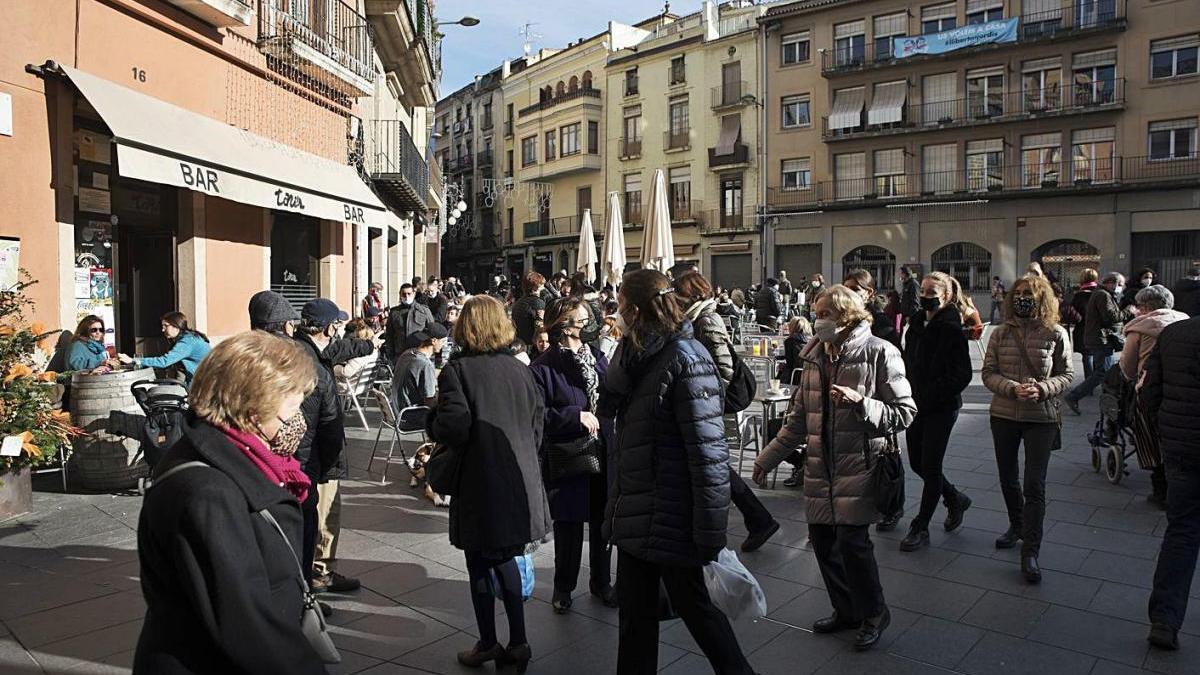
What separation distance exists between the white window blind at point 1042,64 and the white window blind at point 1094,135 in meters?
2.65

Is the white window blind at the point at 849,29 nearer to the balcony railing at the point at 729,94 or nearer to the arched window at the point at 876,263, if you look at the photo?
the balcony railing at the point at 729,94

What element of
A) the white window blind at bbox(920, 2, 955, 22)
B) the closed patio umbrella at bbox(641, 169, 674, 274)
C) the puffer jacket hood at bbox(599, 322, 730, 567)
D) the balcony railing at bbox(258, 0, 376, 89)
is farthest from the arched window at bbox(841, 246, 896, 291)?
the puffer jacket hood at bbox(599, 322, 730, 567)

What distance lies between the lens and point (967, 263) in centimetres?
3388

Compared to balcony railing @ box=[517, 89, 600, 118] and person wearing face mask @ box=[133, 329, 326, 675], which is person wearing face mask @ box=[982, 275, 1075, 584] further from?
balcony railing @ box=[517, 89, 600, 118]

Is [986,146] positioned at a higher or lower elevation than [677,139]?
lower

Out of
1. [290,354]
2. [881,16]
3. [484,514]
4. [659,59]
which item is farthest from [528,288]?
[659,59]

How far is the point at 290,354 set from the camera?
86.0 inches

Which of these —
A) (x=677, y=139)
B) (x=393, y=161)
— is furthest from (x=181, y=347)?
(x=677, y=139)

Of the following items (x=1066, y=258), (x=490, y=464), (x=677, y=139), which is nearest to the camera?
(x=490, y=464)

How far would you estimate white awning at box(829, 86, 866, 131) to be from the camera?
35875mm

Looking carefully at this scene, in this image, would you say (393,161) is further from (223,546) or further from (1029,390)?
(223,546)

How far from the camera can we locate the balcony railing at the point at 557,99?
46344 millimetres

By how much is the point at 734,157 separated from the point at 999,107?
11.5m

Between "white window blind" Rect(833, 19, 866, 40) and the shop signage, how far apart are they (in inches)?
1120
